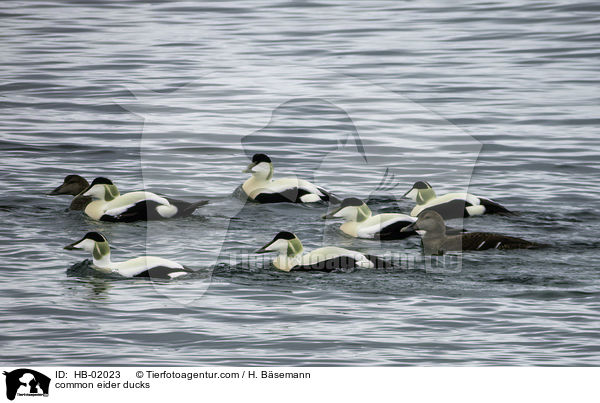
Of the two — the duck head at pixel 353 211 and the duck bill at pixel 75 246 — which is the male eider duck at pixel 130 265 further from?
the duck head at pixel 353 211

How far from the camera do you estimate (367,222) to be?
1055 cm

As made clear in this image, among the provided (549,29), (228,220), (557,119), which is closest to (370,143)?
→ (557,119)

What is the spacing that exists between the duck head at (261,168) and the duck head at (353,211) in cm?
151

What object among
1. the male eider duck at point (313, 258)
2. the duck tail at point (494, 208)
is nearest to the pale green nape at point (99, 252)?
the male eider duck at point (313, 258)

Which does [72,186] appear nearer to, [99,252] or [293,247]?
[99,252]

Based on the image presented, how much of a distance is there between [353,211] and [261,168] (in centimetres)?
170

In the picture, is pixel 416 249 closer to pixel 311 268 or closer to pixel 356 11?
pixel 311 268

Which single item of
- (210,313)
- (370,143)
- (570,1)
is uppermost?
(570,1)

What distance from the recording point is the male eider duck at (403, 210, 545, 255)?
31.7 ft

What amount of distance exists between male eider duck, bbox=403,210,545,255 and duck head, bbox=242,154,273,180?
246 centimetres

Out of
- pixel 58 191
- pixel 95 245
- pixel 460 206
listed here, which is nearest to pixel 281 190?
pixel 460 206

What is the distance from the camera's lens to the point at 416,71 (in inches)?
715

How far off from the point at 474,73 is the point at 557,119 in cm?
295

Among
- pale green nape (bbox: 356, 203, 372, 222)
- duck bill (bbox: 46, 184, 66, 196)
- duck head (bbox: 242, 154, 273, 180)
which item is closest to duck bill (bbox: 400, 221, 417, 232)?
pale green nape (bbox: 356, 203, 372, 222)
